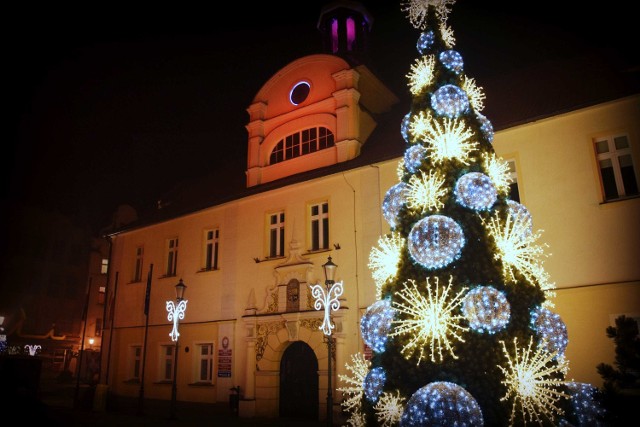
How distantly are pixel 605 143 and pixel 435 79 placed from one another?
20.3 ft

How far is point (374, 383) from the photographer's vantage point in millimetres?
7273

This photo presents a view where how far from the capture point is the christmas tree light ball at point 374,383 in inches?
284

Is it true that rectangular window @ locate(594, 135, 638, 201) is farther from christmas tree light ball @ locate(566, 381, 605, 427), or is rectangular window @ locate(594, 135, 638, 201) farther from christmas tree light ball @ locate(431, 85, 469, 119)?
christmas tree light ball @ locate(566, 381, 605, 427)

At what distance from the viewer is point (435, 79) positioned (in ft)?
27.7

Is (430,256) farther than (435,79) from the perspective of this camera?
No

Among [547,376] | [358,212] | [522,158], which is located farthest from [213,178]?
[547,376]

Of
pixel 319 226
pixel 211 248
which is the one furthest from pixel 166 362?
pixel 319 226

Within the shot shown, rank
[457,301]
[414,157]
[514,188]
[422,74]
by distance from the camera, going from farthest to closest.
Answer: [514,188] < [422,74] < [414,157] < [457,301]

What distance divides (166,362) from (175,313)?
4.34 meters

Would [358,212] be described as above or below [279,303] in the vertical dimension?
above

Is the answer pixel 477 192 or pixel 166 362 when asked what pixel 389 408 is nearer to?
pixel 477 192

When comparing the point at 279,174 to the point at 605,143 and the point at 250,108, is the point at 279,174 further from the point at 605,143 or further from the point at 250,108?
the point at 605,143

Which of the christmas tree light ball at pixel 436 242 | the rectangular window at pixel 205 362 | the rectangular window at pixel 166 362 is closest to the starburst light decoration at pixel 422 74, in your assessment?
the christmas tree light ball at pixel 436 242

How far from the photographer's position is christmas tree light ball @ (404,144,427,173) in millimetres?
8141
